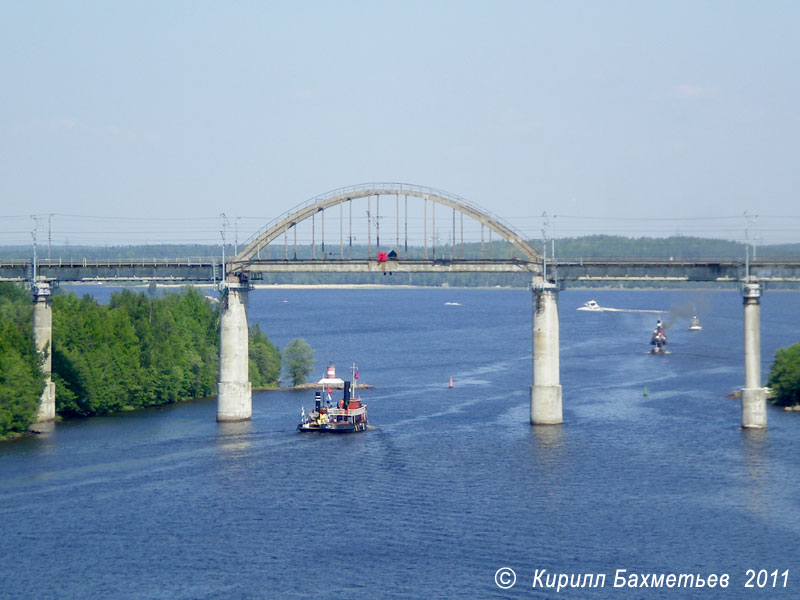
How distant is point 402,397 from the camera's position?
11731cm

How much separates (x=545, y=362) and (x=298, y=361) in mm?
42329

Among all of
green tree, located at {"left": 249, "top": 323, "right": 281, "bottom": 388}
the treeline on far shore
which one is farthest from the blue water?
green tree, located at {"left": 249, "top": 323, "right": 281, "bottom": 388}

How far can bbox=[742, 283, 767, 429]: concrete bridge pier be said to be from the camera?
9288cm

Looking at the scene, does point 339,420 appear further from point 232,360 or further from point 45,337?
point 45,337

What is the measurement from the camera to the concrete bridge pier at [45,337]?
102 metres

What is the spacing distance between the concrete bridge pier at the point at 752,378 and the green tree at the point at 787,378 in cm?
1659

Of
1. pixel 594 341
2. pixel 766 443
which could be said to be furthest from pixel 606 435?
pixel 594 341

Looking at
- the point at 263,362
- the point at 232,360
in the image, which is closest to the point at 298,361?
the point at 263,362

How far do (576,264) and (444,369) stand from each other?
49.4 meters

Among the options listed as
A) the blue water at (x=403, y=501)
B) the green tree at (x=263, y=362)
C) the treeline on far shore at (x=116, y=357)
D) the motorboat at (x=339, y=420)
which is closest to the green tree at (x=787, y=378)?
the blue water at (x=403, y=501)

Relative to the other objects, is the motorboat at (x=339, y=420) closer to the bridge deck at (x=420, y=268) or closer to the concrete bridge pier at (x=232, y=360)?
the concrete bridge pier at (x=232, y=360)

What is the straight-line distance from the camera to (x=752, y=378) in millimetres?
92938

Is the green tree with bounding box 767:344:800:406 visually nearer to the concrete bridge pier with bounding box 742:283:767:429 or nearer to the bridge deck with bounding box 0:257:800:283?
the bridge deck with bounding box 0:257:800:283

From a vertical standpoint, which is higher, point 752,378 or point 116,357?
point 116,357
